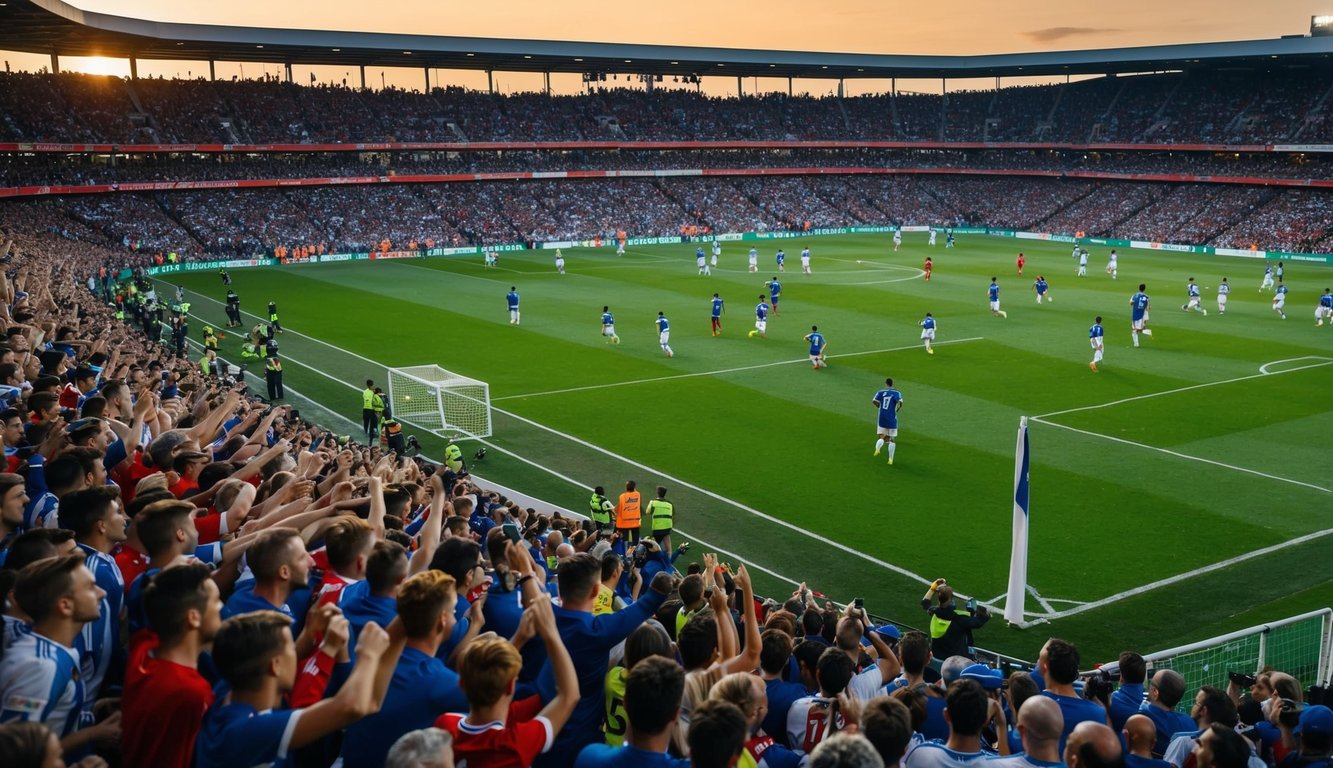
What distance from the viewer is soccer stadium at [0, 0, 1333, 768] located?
4.69 metres

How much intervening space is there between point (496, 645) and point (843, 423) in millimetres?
20287

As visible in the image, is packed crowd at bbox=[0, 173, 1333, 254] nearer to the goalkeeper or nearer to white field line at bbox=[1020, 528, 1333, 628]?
white field line at bbox=[1020, 528, 1333, 628]

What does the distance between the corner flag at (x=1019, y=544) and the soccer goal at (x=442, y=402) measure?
1332 cm

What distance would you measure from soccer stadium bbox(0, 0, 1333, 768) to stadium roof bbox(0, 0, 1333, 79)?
44 cm

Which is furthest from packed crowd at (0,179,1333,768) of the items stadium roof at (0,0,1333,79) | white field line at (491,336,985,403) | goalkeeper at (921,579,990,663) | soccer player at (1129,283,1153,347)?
stadium roof at (0,0,1333,79)

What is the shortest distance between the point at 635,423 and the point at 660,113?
67285mm

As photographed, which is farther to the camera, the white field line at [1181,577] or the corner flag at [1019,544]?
the white field line at [1181,577]

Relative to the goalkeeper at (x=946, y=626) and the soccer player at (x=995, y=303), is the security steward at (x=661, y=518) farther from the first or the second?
the soccer player at (x=995, y=303)

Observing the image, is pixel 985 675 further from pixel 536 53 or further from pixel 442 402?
pixel 536 53

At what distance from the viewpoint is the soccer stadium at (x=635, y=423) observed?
4691 millimetres

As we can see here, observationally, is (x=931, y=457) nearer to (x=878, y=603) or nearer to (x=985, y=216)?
(x=878, y=603)

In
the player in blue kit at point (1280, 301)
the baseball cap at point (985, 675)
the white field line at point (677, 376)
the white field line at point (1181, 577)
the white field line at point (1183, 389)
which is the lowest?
the white field line at point (1181, 577)

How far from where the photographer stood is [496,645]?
4258 mm

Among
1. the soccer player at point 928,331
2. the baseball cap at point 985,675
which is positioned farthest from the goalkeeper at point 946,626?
the soccer player at point 928,331
